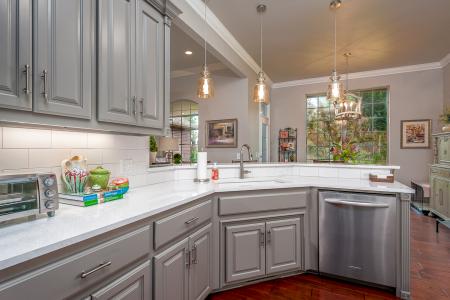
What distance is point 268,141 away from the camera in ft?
21.5

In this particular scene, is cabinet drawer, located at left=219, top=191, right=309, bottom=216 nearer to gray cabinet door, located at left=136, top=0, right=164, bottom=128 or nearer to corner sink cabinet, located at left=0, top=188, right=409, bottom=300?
corner sink cabinet, located at left=0, top=188, right=409, bottom=300

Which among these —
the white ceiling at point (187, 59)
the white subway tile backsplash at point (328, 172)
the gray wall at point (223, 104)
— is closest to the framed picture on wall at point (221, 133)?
the gray wall at point (223, 104)

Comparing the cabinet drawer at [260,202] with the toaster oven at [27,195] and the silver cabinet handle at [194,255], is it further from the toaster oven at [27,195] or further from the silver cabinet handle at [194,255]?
the toaster oven at [27,195]

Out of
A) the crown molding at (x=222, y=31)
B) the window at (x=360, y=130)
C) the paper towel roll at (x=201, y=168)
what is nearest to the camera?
the paper towel roll at (x=201, y=168)

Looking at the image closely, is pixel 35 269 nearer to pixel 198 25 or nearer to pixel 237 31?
pixel 198 25

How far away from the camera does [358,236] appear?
215 centimetres

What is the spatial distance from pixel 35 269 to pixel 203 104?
4.68 metres

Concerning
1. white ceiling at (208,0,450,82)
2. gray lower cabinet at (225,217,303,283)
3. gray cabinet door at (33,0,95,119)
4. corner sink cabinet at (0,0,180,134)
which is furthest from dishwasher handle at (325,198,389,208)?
white ceiling at (208,0,450,82)

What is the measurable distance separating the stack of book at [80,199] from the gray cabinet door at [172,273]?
492 mm

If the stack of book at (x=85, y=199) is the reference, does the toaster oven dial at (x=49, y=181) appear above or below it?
above

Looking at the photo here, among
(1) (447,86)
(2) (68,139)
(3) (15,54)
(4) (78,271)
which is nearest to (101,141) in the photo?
(2) (68,139)

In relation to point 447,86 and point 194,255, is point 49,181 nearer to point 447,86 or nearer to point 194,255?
point 194,255

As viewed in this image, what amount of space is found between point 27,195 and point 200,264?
117 cm

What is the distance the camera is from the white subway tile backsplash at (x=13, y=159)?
4.04 feet
